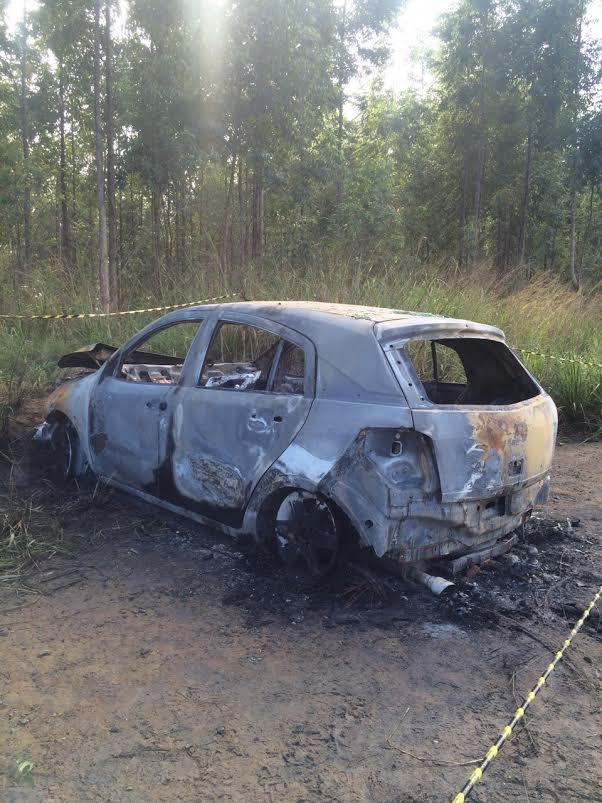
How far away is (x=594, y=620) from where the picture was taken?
11.0 feet

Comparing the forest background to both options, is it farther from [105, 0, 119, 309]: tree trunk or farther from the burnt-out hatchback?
the burnt-out hatchback

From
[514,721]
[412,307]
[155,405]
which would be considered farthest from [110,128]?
[514,721]

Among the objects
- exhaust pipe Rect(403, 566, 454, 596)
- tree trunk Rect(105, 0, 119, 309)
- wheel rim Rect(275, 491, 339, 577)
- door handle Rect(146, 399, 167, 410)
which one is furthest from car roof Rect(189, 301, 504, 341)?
tree trunk Rect(105, 0, 119, 309)

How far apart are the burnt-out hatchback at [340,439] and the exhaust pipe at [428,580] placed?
4.3 inches

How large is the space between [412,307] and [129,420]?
609 centimetres

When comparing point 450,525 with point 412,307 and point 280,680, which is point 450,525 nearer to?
point 280,680

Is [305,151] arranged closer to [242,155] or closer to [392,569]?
[242,155]

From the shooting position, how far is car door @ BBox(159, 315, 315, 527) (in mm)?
3637

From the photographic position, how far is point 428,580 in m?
3.45

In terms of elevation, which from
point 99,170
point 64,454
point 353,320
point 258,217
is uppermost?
point 99,170

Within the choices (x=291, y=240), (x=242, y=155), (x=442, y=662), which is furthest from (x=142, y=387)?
(x=291, y=240)

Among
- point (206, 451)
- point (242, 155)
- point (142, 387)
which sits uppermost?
point (242, 155)

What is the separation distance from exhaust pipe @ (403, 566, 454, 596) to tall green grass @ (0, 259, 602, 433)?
5342mm

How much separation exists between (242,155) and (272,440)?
546 inches
